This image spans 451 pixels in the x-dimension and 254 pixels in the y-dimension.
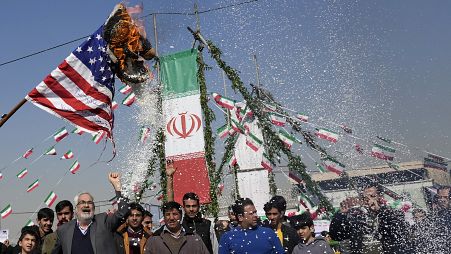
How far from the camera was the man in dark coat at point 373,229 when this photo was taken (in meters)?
6.68

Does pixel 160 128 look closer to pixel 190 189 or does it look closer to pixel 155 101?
pixel 155 101

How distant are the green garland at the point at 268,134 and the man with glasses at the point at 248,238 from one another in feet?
40.8

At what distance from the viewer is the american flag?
24.9 feet

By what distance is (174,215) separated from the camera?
5406 mm

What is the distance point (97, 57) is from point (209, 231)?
149 inches

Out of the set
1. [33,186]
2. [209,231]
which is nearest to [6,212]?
[33,186]

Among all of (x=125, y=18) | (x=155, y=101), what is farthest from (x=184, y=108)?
(x=125, y=18)

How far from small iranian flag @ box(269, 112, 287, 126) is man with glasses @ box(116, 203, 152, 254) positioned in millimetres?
11152

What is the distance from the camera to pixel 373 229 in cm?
682

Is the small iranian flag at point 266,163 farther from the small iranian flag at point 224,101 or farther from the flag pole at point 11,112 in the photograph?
the flag pole at point 11,112

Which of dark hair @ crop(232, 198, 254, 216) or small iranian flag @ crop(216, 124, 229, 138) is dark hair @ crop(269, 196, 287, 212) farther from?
small iranian flag @ crop(216, 124, 229, 138)

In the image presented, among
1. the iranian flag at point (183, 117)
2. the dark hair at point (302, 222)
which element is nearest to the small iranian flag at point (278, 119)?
the iranian flag at point (183, 117)

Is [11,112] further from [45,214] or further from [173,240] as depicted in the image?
[173,240]

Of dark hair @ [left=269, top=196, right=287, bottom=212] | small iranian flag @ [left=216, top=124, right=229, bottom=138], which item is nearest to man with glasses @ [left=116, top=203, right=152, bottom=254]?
dark hair @ [left=269, top=196, right=287, bottom=212]
